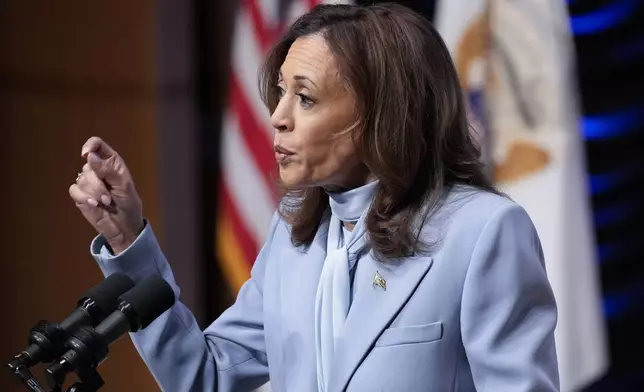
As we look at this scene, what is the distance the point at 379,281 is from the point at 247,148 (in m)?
1.66

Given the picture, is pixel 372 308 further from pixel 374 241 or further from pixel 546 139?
pixel 546 139

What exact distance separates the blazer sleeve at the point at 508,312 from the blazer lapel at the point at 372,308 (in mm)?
74

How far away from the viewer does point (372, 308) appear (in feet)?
3.88

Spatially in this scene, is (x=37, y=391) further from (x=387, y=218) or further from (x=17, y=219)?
(x=17, y=219)

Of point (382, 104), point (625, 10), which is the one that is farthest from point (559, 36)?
point (382, 104)

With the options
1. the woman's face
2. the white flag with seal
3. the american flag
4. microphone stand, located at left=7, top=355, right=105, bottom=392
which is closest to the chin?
the woman's face

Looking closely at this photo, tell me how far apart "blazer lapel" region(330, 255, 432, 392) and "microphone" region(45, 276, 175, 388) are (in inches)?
9.4

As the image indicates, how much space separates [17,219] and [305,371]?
1933 mm

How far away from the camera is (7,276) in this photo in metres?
2.94

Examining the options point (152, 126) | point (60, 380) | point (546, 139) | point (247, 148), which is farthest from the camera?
point (152, 126)

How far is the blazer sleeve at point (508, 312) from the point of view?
1.08 m

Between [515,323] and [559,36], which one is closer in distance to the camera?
[515,323]

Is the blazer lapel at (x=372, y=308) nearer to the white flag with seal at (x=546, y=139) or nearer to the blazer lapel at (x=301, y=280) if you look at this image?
the blazer lapel at (x=301, y=280)

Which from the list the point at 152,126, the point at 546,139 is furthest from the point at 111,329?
the point at 152,126
